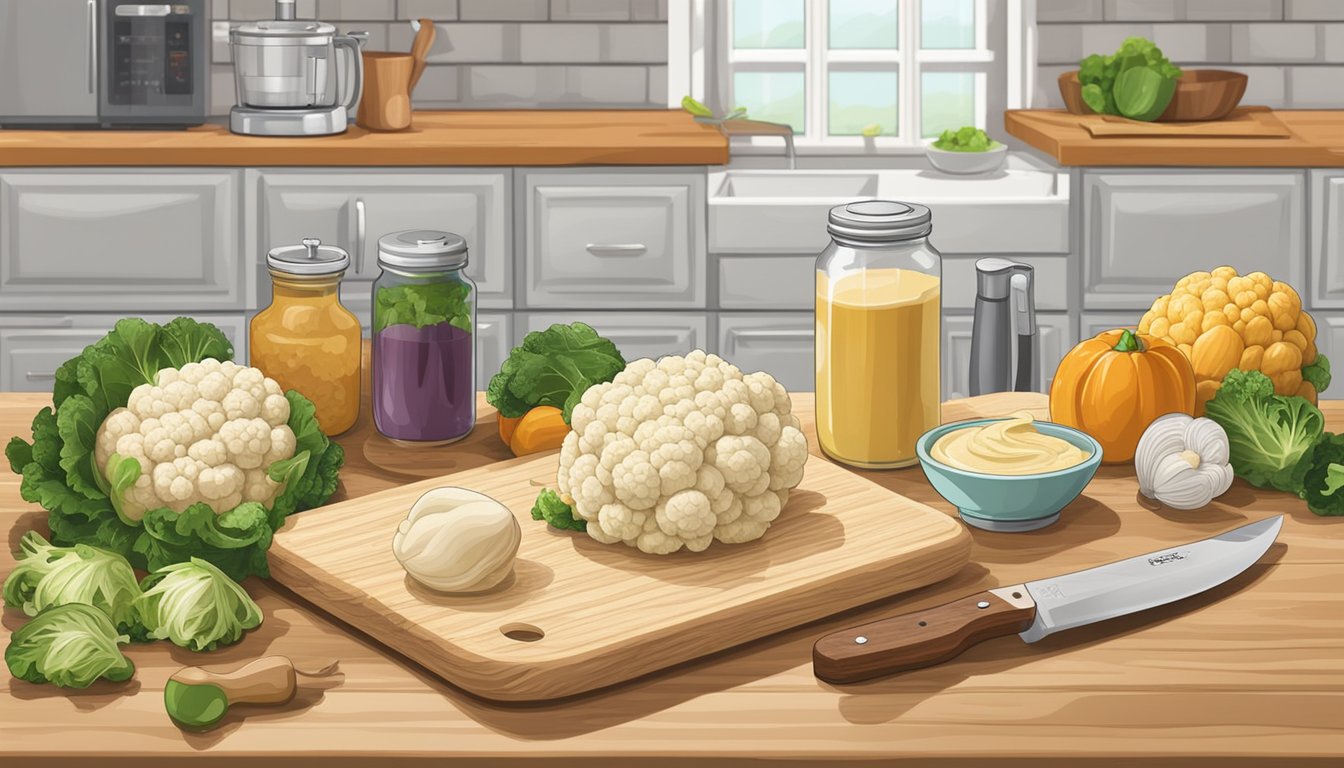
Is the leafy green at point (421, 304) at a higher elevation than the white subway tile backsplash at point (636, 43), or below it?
below

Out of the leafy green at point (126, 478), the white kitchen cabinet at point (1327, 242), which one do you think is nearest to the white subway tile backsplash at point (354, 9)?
the white kitchen cabinet at point (1327, 242)

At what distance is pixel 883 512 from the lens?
1465mm

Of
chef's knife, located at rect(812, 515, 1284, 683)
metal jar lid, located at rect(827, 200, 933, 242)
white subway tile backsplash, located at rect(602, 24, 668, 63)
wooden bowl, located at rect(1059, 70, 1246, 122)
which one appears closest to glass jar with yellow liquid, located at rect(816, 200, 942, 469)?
metal jar lid, located at rect(827, 200, 933, 242)

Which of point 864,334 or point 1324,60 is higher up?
point 1324,60

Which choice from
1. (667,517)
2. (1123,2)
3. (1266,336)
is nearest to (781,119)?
(1123,2)

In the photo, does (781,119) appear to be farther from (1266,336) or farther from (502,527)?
(502,527)

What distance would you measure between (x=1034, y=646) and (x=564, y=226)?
2496 millimetres

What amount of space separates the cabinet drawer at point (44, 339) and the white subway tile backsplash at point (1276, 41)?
2590mm

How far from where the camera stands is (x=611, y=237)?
364 centimetres

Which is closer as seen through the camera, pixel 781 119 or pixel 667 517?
pixel 667 517

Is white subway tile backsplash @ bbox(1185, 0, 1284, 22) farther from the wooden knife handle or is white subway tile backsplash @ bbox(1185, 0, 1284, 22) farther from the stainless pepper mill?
the wooden knife handle

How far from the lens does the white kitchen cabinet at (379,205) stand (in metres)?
3.62

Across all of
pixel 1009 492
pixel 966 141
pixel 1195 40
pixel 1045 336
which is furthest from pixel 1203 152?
pixel 1009 492

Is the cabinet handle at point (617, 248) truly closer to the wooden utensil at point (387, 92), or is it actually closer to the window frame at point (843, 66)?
the wooden utensil at point (387, 92)
